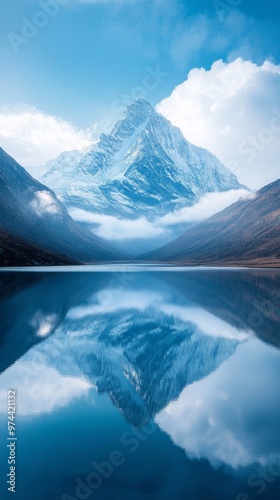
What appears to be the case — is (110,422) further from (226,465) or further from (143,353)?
(143,353)

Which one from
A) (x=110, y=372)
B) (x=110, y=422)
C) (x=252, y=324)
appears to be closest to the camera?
(x=110, y=422)

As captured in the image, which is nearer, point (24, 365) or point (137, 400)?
point (137, 400)

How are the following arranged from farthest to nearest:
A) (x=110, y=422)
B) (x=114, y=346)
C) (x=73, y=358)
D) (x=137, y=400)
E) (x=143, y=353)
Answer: (x=114, y=346), (x=143, y=353), (x=73, y=358), (x=137, y=400), (x=110, y=422)

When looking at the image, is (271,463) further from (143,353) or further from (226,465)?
(143,353)

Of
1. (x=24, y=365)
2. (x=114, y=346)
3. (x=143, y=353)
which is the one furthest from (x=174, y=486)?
(x=114, y=346)

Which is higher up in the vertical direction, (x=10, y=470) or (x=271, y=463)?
(x=271, y=463)

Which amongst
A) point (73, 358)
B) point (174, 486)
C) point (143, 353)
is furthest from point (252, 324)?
point (174, 486)
